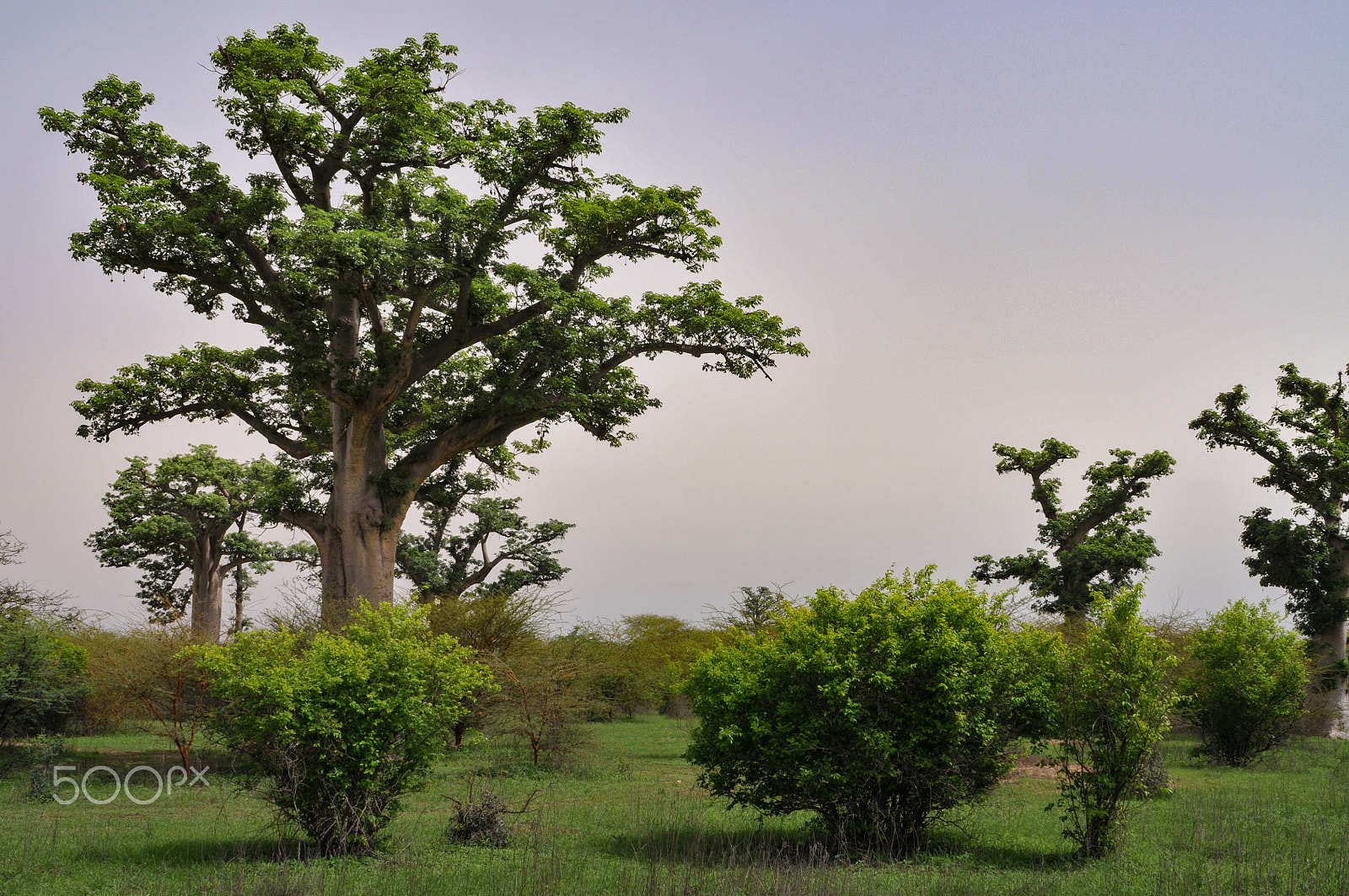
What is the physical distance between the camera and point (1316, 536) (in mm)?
30828

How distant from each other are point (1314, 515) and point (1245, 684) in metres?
12.7

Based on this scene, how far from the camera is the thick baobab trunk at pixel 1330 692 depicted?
2956 cm

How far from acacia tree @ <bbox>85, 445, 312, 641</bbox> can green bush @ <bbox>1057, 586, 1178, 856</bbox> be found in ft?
104

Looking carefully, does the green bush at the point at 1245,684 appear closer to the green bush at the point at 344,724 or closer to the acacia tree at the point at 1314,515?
the acacia tree at the point at 1314,515

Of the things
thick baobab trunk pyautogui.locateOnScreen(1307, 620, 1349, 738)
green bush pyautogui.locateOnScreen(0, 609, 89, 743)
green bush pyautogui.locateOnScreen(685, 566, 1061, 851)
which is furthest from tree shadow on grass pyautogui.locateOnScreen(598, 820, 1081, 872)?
thick baobab trunk pyautogui.locateOnScreen(1307, 620, 1349, 738)

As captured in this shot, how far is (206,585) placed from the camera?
126 ft

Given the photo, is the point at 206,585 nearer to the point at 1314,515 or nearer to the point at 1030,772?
the point at 1030,772

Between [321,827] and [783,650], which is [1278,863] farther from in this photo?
[321,827]

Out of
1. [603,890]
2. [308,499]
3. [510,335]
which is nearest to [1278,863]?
[603,890]

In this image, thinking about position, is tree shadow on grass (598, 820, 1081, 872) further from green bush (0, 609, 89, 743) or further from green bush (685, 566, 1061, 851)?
green bush (0, 609, 89, 743)

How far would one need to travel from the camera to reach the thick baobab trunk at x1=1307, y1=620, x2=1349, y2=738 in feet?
97.0

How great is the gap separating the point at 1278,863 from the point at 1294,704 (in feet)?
48.0

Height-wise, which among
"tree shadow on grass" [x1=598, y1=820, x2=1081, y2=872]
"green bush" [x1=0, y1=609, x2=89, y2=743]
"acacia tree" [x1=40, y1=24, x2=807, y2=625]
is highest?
"acacia tree" [x1=40, y1=24, x2=807, y2=625]

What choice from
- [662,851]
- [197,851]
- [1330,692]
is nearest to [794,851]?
[662,851]
